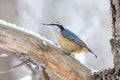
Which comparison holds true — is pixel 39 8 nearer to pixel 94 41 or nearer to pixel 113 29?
pixel 94 41

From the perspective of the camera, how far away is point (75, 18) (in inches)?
242

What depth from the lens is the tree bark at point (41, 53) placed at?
190 cm

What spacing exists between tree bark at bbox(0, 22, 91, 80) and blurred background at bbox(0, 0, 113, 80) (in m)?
2.92

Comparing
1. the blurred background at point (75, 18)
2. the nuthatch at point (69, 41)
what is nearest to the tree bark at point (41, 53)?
the nuthatch at point (69, 41)

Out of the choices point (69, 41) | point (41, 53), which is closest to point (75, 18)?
point (69, 41)

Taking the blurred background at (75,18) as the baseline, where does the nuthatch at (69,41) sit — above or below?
above

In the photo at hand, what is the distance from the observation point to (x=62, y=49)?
202 cm

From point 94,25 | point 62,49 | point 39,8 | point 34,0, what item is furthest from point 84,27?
point 62,49

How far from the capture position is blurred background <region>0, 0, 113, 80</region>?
16.7 ft

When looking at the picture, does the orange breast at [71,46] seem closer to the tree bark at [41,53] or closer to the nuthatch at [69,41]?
the nuthatch at [69,41]

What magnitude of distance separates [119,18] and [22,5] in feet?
14.6

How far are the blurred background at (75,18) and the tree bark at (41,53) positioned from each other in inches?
115

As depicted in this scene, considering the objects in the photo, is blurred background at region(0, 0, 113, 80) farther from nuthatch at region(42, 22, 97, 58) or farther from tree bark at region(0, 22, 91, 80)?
tree bark at region(0, 22, 91, 80)

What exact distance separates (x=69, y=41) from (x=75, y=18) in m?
4.04
